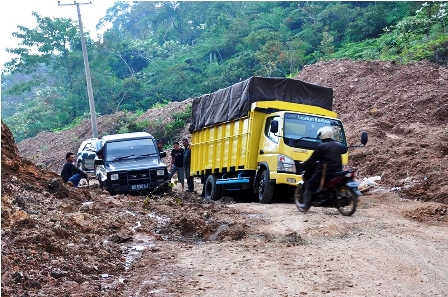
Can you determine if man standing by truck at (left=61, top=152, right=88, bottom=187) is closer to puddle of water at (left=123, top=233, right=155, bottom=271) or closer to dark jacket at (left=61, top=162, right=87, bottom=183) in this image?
dark jacket at (left=61, top=162, right=87, bottom=183)

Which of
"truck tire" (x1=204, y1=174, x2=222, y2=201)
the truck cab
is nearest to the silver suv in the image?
the truck cab

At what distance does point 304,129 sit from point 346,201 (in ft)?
11.0

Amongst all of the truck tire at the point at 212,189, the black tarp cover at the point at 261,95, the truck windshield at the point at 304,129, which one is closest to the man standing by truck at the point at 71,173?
the truck tire at the point at 212,189

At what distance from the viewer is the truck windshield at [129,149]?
714 inches

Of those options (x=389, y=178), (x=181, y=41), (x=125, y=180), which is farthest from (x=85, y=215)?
(x=181, y=41)

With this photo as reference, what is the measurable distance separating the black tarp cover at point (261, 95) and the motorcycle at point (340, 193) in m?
4.16

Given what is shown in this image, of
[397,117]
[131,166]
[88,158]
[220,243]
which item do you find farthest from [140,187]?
[397,117]

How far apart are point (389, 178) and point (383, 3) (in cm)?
2635

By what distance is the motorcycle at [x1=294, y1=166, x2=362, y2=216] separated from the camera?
1123 centimetres

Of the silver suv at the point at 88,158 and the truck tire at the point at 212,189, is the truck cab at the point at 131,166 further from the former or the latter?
the silver suv at the point at 88,158

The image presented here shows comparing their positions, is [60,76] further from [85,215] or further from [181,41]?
[85,215]

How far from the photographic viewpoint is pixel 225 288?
6531 millimetres

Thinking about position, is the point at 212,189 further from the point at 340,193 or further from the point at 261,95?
the point at 340,193

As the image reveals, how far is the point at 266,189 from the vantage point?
569 inches
